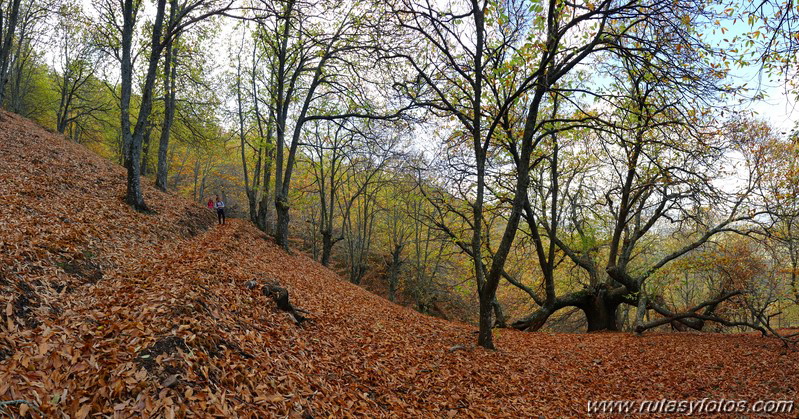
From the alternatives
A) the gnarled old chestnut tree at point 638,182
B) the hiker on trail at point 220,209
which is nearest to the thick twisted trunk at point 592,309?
the gnarled old chestnut tree at point 638,182

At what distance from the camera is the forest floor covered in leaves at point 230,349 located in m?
3.22

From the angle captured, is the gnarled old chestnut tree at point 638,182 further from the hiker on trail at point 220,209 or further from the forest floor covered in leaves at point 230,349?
the hiker on trail at point 220,209

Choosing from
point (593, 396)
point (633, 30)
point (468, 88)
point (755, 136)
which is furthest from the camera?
point (755, 136)

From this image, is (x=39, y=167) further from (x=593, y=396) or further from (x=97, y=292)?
(x=593, y=396)

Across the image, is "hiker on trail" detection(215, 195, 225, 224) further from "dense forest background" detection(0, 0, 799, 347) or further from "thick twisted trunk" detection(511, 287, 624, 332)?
"thick twisted trunk" detection(511, 287, 624, 332)

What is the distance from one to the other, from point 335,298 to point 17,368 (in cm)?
698

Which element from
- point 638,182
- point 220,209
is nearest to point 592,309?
point 638,182

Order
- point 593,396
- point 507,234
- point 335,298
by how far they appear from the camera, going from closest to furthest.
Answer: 1. point 593,396
2. point 507,234
3. point 335,298

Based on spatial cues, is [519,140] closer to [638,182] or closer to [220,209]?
[638,182]

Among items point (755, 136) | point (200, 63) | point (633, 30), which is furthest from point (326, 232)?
point (755, 136)

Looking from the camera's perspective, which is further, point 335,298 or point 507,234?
point 335,298

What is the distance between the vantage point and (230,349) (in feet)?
13.9

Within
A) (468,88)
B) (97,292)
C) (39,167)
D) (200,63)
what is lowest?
(97,292)

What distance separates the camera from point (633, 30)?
6.75 metres
